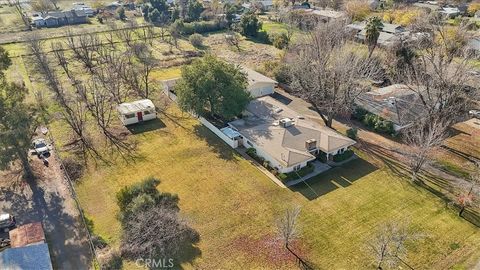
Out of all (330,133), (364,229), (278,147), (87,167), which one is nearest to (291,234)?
(364,229)

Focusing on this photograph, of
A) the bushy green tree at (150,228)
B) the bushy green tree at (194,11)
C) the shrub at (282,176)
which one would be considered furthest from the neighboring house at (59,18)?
the shrub at (282,176)

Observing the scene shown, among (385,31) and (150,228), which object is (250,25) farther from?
(150,228)

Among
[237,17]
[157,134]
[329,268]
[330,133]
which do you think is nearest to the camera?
[329,268]

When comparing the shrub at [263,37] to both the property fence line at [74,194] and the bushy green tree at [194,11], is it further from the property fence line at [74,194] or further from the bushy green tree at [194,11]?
the property fence line at [74,194]

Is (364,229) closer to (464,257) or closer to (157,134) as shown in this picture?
(464,257)

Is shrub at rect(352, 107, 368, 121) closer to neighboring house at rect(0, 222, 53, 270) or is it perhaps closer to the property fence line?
the property fence line

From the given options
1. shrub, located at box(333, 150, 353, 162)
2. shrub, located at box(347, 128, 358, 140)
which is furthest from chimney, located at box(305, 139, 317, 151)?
shrub, located at box(347, 128, 358, 140)
